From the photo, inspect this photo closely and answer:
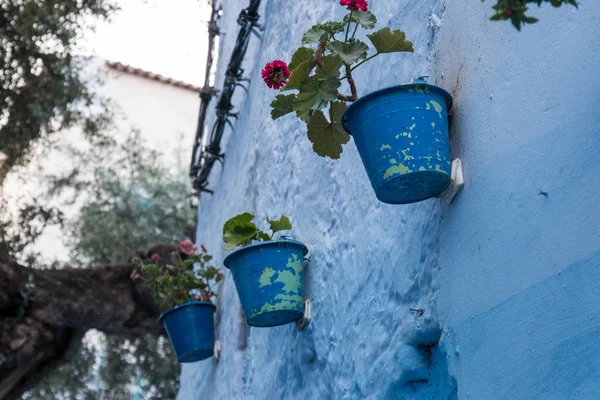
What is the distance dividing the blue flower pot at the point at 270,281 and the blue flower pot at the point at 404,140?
3.38 feet

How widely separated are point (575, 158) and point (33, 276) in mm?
6007

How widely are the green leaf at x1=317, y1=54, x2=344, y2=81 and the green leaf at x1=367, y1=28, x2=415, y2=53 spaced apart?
14cm

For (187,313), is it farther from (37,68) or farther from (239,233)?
(37,68)

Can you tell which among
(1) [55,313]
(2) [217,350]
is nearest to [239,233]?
(2) [217,350]

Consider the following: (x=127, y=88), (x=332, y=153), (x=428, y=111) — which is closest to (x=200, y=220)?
(x=332, y=153)

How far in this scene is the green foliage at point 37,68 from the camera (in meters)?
7.82

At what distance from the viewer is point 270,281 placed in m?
3.52

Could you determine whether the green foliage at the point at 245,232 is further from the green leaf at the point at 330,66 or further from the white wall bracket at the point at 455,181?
the white wall bracket at the point at 455,181

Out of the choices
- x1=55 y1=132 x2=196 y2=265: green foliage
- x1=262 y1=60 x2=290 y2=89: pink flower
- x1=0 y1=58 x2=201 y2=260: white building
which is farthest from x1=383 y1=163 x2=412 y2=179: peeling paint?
x1=0 y1=58 x2=201 y2=260: white building

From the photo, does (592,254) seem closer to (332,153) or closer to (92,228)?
(332,153)

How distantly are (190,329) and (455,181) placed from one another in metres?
2.69

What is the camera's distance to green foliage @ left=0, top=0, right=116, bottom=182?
25.7 ft

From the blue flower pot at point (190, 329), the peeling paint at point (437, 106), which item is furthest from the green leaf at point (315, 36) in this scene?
the blue flower pot at point (190, 329)

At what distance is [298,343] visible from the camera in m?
3.83
